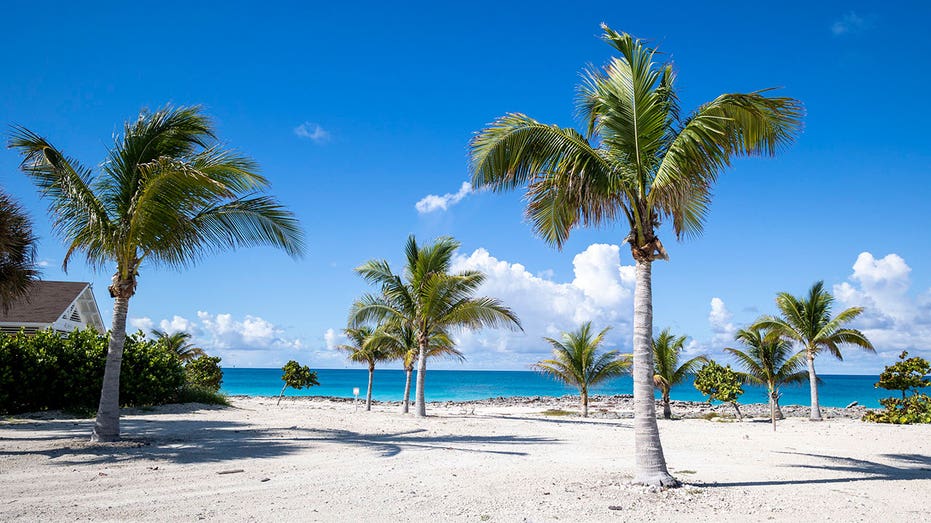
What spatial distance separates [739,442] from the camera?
47.0 ft

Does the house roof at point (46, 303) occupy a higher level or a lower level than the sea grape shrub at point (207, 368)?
higher

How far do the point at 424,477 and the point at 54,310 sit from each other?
78.2 ft

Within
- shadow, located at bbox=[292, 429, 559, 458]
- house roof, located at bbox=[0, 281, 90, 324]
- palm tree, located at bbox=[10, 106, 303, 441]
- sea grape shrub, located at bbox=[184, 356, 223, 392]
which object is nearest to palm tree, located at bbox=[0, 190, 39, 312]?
palm tree, located at bbox=[10, 106, 303, 441]

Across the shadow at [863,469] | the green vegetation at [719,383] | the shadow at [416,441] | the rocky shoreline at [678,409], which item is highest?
the green vegetation at [719,383]

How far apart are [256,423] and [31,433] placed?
4.89 m

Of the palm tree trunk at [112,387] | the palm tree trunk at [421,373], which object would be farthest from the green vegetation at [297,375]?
the palm tree trunk at [112,387]

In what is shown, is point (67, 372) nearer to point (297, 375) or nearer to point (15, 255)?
point (15, 255)

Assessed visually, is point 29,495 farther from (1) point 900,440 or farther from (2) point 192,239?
(1) point 900,440

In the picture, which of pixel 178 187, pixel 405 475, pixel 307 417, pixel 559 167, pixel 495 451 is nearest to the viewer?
pixel 405 475

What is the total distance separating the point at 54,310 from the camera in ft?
80.9

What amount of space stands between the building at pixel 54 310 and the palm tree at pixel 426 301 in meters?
11.5

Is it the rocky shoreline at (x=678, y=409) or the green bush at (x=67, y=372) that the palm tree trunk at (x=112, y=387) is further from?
the rocky shoreline at (x=678, y=409)

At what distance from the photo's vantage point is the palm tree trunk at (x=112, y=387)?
1032 centimetres

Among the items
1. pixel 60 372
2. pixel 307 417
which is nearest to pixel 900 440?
pixel 307 417
